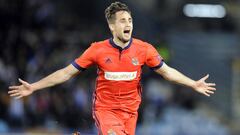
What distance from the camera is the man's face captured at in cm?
812

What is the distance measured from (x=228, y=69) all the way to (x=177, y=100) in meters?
3.54

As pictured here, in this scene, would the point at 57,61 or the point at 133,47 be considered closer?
the point at 133,47

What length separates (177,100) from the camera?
18141 millimetres

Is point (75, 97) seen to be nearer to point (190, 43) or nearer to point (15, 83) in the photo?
point (15, 83)

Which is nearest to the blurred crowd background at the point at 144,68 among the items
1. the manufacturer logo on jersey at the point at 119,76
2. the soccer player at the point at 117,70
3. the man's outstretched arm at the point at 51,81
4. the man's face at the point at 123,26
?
the man's outstretched arm at the point at 51,81

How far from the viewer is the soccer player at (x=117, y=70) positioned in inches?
321

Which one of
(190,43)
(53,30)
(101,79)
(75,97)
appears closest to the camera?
(101,79)

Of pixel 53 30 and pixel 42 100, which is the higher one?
pixel 53 30

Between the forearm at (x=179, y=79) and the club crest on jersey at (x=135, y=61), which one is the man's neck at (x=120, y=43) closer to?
the club crest on jersey at (x=135, y=61)

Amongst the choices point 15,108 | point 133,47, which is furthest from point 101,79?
point 15,108

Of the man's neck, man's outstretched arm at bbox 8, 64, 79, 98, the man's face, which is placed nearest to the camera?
the man's face

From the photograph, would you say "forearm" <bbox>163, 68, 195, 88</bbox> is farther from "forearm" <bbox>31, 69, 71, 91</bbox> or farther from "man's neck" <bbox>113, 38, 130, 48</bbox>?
"forearm" <bbox>31, 69, 71, 91</bbox>

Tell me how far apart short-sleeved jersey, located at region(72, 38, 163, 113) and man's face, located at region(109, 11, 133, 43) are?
0.14 m

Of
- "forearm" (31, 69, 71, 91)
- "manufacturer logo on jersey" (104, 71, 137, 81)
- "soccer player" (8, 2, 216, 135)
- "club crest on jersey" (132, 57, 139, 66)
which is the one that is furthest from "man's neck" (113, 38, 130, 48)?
"forearm" (31, 69, 71, 91)
